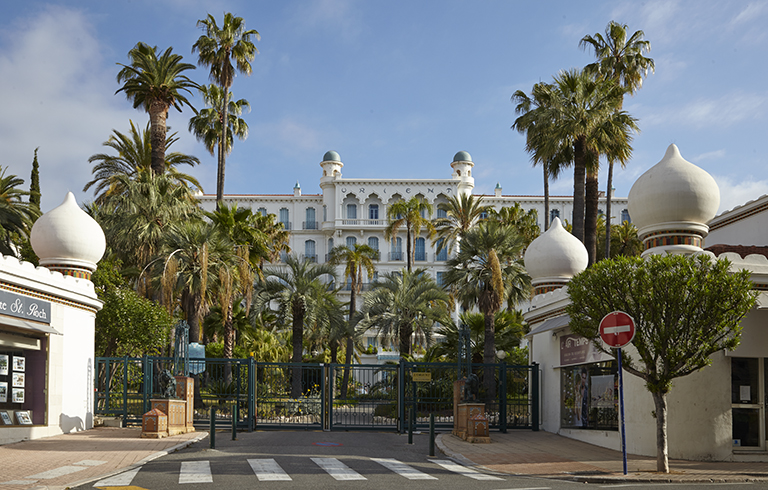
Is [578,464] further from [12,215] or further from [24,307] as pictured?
[12,215]

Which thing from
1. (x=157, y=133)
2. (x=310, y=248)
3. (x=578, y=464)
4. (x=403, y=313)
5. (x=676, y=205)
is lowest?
Answer: (x=578, y=464)

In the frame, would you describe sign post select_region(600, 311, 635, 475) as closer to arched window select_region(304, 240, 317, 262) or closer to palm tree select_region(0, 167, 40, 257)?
palm tree select_region(0, 167, 40, 257)

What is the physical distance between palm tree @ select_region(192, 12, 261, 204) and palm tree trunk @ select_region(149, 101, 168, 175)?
4934 mm

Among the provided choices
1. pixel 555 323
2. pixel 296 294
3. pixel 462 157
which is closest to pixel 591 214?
pixel 555 323

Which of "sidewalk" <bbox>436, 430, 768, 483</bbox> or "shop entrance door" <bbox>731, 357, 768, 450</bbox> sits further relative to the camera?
"shop entrance door" <bbox>731, 357, 768, 450</bbox>

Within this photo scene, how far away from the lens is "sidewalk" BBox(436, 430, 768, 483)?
464 inches

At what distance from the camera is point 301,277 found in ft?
103

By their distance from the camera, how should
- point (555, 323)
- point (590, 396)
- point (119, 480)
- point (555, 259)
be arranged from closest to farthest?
point (119, 480)
point (590, 396)
point (555, 323)
point (555, 259)

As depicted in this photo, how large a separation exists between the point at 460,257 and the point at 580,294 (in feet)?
50.4

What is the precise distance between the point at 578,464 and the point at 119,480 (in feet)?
26.1

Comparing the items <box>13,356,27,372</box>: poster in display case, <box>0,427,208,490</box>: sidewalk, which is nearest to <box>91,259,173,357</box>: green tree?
<box>0,427,208,490</box>: sidewalk

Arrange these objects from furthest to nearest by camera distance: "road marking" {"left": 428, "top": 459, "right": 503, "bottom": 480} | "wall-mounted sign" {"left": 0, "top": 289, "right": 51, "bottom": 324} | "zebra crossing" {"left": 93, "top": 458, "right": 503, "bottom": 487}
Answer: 1. "wall-mounted sign" {"left": 0, "top": 289, "right": 51, "bottom": 324}
2. "road marking" {"left": 428, "top": 459, "right": 503, "bottom": 480}
3. "zebra crossing" {"left": 93, "top": 458, "right": 503, "bottom": 487}

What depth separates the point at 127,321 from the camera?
25.6 metres

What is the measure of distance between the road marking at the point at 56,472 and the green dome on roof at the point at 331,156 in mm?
58694
